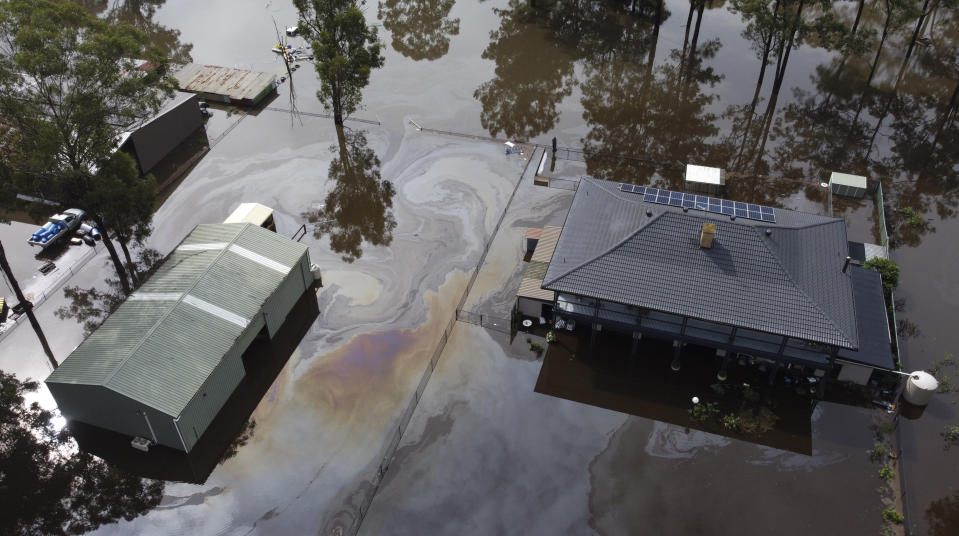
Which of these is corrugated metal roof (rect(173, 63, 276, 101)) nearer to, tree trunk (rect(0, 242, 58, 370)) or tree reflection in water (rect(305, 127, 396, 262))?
tree reflection in water (rect(305, 127, 396, 262))

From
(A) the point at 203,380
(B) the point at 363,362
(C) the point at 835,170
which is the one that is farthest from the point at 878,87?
(A) the point at 203,380

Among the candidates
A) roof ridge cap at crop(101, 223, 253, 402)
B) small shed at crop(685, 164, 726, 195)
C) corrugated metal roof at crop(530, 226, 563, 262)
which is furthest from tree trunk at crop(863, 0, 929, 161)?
roof ridge cap at crop(101, 223, 253, 402)

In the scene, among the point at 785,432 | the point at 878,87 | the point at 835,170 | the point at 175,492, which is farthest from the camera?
the point at 878,87

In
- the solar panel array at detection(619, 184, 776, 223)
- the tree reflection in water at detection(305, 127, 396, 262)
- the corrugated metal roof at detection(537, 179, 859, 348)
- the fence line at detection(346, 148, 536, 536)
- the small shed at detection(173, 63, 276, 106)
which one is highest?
the solar panel array at detection(619, 184, 776, 223)

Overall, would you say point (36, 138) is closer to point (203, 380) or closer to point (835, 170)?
point (203, 380)

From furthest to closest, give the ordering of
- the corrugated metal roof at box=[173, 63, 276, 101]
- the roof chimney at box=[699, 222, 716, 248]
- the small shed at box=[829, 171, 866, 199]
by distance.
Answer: the corrugated metal roof at box=[173, 63, 276, 101], the small shed at box=[829, 171, 866, 199], the roof chimney at box=[699, 222, 716, 248]

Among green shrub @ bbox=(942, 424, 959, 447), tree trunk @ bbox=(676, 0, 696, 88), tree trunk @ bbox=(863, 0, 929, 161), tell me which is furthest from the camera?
tree trunk @ bbox=(676, 0, 696, 88)

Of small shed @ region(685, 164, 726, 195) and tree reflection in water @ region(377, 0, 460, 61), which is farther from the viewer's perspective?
tree reflection in water @ region(377, 0, 460, 61)
